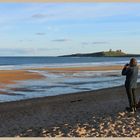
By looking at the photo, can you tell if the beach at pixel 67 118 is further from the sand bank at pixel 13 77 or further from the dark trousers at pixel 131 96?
the sand bank at pixel 13 77

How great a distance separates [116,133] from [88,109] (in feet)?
19.9

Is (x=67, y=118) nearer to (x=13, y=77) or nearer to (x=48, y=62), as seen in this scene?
(x=13, y=77)

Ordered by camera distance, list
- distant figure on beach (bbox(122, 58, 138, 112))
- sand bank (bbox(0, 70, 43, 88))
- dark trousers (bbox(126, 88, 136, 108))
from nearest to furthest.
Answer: distant figure on beach (bbox(122, 58, 138, 112)), dark trousers (bbox(126, 88, 136, 108)), sand bank (bbox(0, 70, 43, 88))

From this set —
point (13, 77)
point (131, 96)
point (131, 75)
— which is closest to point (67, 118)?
point (131, 96)

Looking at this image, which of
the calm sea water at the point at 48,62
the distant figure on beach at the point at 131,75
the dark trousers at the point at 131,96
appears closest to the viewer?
the distant figure on beach at the point at 131,75

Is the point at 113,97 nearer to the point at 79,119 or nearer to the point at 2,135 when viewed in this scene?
the point at 79,119

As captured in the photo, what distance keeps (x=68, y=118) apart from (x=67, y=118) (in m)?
0.03

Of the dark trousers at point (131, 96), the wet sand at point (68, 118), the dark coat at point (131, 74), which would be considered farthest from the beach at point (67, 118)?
the dark coat at point (131, 74)

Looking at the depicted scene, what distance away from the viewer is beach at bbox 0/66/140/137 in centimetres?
1082

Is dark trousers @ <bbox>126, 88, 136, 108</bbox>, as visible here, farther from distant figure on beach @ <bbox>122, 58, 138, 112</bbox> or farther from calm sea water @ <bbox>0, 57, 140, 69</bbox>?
calm sea water @ <bbox>0, 57, 140, 69</bbox>

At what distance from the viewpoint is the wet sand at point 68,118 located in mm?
10820

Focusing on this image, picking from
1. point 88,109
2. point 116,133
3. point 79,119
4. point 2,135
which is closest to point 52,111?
point 88,109

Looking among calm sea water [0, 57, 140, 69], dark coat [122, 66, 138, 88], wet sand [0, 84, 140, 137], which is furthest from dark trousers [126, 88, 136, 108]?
calm sea water [0, 57, 140, 69]

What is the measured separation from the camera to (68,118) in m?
14.1
